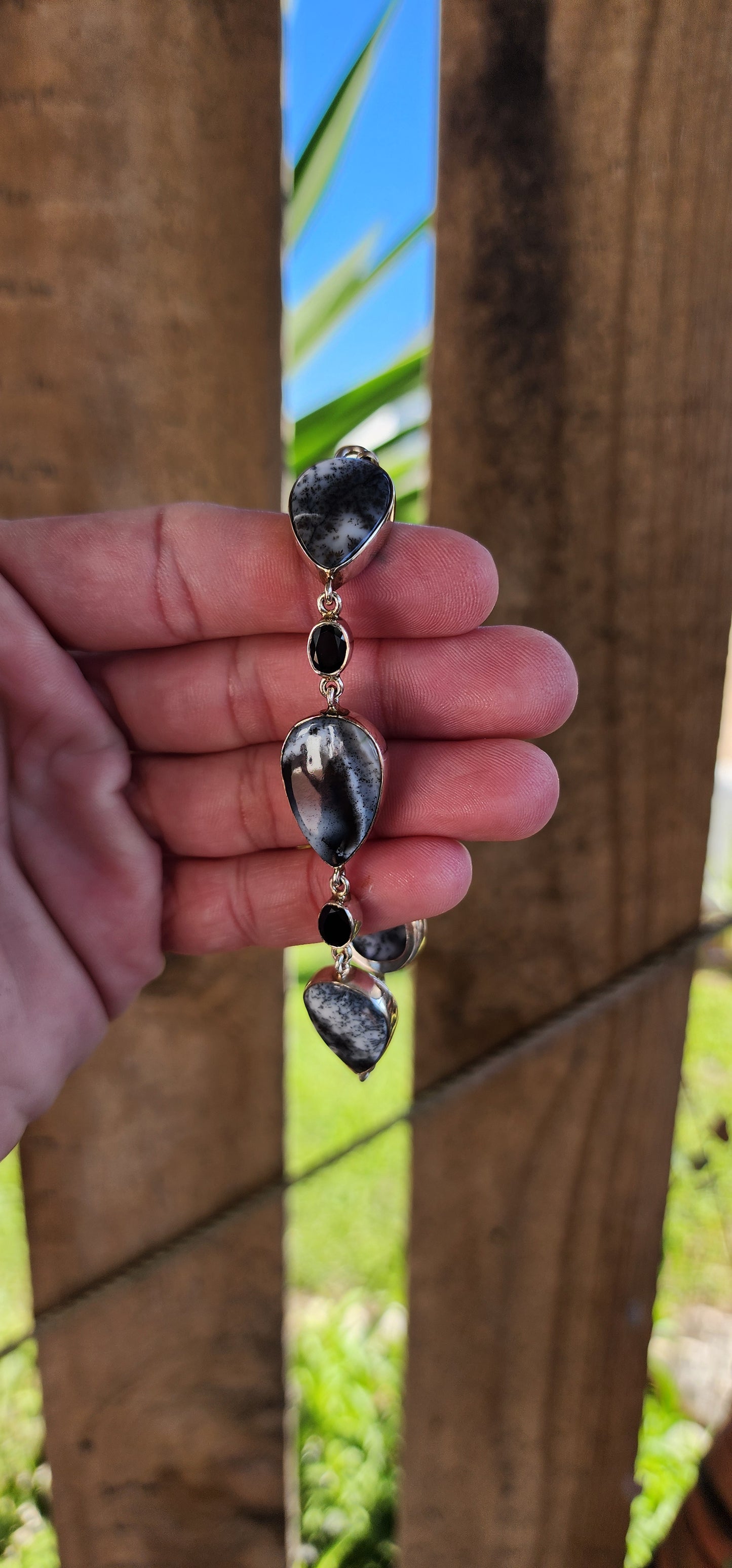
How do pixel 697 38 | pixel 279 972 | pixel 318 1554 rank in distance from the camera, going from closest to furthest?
pixel 697 38 → pixel 279 972 → pixel 318 1554

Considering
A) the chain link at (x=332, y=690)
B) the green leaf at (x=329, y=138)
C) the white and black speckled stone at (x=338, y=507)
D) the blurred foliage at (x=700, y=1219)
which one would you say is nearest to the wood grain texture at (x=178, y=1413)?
the chain link at (x=332, y=690)

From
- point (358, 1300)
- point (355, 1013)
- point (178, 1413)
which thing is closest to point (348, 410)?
point (355, 1013)

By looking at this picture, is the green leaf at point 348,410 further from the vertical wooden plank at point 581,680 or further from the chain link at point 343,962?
the chain link at point 343,962

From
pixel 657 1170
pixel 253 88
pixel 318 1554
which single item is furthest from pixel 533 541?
pixel 318 1554

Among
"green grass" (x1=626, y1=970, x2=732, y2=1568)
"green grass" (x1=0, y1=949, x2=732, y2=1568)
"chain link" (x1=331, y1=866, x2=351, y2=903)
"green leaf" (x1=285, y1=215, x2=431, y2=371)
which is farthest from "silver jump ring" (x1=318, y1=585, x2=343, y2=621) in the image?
"green leaf" (x1=285, y1=215, x2=431, y2=371)

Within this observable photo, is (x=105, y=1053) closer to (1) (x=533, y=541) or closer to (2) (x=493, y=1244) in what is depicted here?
(2) (x=493, y=1244)

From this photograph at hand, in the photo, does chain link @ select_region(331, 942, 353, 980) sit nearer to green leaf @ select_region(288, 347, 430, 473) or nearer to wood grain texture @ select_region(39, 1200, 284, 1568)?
A: wood grain texture @ select_region(39, 1200, 284, 1568)
